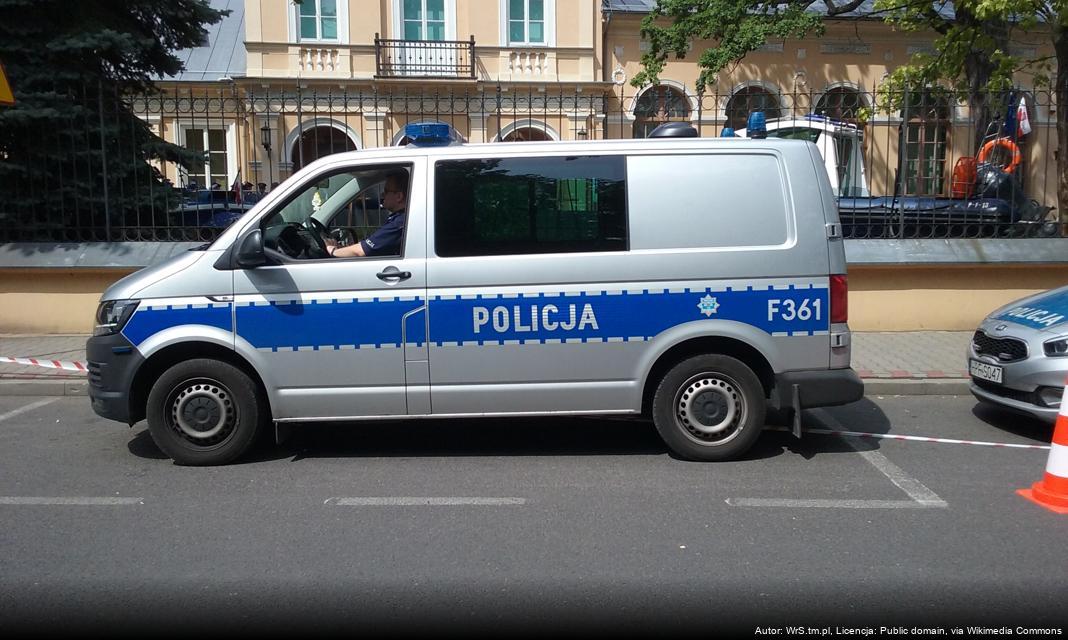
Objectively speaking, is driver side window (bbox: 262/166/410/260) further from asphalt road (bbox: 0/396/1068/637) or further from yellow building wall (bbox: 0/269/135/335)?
yellow building wall (bbox: 0/269/135/335)

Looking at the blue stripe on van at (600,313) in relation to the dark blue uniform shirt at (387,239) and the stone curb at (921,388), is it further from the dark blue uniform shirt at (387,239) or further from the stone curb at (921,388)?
the stone curb at (921,388)

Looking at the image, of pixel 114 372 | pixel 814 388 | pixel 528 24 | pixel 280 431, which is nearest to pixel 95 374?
pixel 114 372

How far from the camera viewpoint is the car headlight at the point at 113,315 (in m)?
5.81

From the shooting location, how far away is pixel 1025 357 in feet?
21.6

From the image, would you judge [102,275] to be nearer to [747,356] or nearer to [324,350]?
[324,350]

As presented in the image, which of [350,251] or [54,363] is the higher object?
[350,251]

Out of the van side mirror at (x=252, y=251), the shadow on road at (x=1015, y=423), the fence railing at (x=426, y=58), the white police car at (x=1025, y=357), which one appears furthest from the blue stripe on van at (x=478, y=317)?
the fence railing at (x=426, y=58)

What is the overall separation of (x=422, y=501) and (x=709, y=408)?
6.60 ft

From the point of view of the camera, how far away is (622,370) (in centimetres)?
586

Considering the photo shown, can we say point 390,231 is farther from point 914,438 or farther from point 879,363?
point 879,363

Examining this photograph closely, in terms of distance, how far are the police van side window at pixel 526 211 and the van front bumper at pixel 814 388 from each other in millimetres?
1402

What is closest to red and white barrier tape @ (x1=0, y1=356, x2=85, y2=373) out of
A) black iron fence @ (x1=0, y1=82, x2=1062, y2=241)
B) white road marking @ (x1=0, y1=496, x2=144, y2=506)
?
black iron fence @ (x1=0, y1=82, x2=1062, y2=241)

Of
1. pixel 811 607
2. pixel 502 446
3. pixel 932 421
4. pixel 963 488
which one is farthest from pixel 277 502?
pixel 932 421

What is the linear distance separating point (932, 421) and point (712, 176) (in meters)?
3.15
